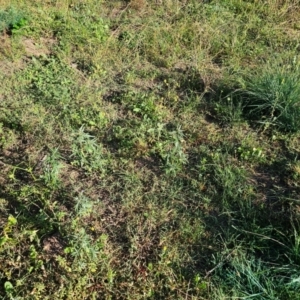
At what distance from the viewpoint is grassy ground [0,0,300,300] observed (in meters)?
2.70

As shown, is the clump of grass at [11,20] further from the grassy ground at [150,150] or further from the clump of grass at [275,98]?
the clump of grass at [275,98]

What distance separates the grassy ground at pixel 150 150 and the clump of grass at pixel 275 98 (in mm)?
12

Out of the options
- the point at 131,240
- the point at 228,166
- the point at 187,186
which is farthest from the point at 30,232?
the point at 228,166

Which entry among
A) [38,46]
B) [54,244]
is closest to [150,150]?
[54,244]

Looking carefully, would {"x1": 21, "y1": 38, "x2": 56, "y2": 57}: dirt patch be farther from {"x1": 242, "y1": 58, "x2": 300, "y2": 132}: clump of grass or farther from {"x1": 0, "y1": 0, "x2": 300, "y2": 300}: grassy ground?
{"x1": 242, "y1": 58, "x2": 300, "y2": 132}: clump of grass

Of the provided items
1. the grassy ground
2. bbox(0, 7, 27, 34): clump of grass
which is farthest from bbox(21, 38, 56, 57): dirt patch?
bbox(0, 7, 27, 34): clump of grass

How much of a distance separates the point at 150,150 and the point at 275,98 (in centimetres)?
122

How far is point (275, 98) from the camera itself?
3.70 m

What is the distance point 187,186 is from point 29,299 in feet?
4.57

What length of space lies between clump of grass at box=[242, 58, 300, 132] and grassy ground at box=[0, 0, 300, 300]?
1cm

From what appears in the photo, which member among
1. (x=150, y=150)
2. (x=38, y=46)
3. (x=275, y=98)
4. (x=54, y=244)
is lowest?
(x=54, y=244)

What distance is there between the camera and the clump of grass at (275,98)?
3.65 meters

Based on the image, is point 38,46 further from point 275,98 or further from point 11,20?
point 275,98

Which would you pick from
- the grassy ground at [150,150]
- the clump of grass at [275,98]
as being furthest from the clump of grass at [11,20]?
the clump of grass at [275,98]
